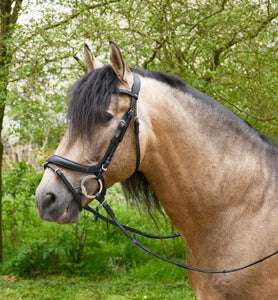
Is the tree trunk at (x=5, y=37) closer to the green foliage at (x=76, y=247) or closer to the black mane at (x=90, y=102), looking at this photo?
the green foliage at (x=76, y=247)

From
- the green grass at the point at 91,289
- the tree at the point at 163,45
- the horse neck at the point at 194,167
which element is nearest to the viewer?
the horse neck at the point at 194,167

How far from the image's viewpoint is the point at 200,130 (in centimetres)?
244

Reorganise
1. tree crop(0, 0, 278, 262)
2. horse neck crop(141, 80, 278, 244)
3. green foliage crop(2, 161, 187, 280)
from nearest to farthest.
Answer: horse neck crop(141, 80, 278, 244), tree crop(0, 0, 278, 262), green foliage crop(2, 161, 187, 280)

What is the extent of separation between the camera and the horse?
217 cm

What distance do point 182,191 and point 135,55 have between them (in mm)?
3210

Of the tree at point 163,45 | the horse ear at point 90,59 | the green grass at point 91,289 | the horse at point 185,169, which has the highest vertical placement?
the tree at point 163,45

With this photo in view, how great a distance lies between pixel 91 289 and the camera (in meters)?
5.59

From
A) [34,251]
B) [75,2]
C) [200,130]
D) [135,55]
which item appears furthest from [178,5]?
[34,251]

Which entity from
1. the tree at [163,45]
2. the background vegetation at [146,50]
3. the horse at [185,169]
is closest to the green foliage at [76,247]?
the background vegetation at [146,50]

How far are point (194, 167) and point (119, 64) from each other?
2.42 feet

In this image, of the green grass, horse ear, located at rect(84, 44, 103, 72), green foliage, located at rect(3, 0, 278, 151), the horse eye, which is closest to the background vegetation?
green foliage, located at rect(3, 0, 278, 151)

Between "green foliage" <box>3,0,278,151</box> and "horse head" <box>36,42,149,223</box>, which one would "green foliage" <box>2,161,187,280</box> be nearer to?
"green foliage" <box>3,0,278,151</box>

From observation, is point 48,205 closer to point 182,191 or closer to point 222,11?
point 182,191

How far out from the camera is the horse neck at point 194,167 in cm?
237
